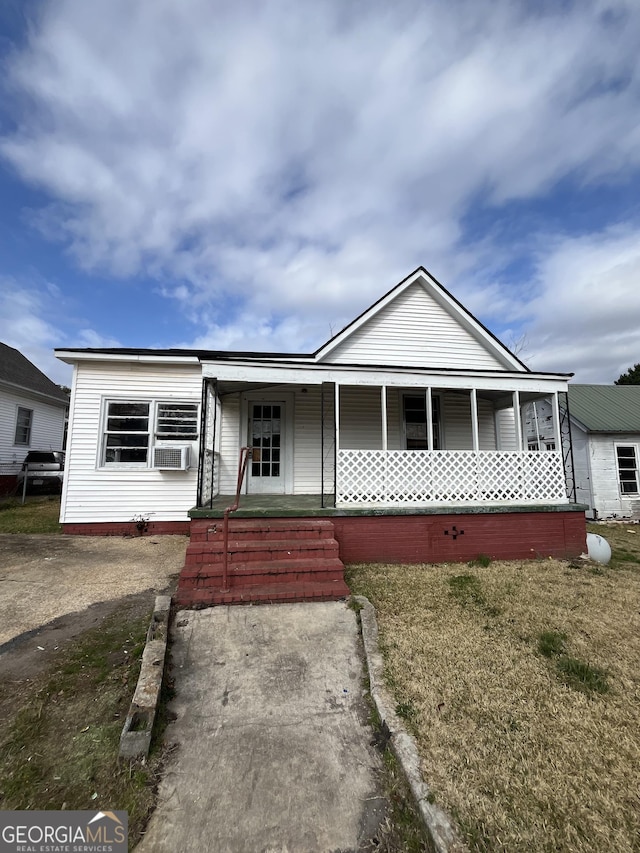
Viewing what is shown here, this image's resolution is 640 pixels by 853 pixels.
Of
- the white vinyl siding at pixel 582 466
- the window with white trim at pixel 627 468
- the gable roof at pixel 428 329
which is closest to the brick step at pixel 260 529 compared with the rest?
the gable roof at pixel 428 329

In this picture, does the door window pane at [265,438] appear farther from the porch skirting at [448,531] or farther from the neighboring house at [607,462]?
the neighboring house at [607,462]

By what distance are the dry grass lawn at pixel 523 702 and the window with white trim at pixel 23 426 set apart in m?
17.0

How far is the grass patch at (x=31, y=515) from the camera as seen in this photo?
933 cm

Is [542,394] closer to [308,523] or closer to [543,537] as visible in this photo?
[543,537]

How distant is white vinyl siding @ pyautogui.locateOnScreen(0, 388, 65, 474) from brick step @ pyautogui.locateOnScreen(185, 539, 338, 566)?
1401cm

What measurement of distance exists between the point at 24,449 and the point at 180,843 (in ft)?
60.9

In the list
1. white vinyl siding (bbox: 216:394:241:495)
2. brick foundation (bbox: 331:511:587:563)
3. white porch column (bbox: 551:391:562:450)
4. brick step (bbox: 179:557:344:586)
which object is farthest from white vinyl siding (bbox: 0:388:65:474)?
white porch column (bbox: 551:391:562:450)

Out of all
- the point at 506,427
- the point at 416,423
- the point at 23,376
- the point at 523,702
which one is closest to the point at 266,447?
the point at 416,423

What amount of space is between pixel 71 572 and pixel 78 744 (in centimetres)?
429

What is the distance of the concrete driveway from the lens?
472cm

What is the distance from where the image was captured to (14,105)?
995cm

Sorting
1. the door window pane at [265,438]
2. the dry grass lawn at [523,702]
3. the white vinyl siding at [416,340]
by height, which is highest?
the white vinyl siding at [416,340]

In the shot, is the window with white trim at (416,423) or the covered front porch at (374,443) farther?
the window with white trim at (416,423)

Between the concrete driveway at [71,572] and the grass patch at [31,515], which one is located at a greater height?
the grass patch at [31,515]
